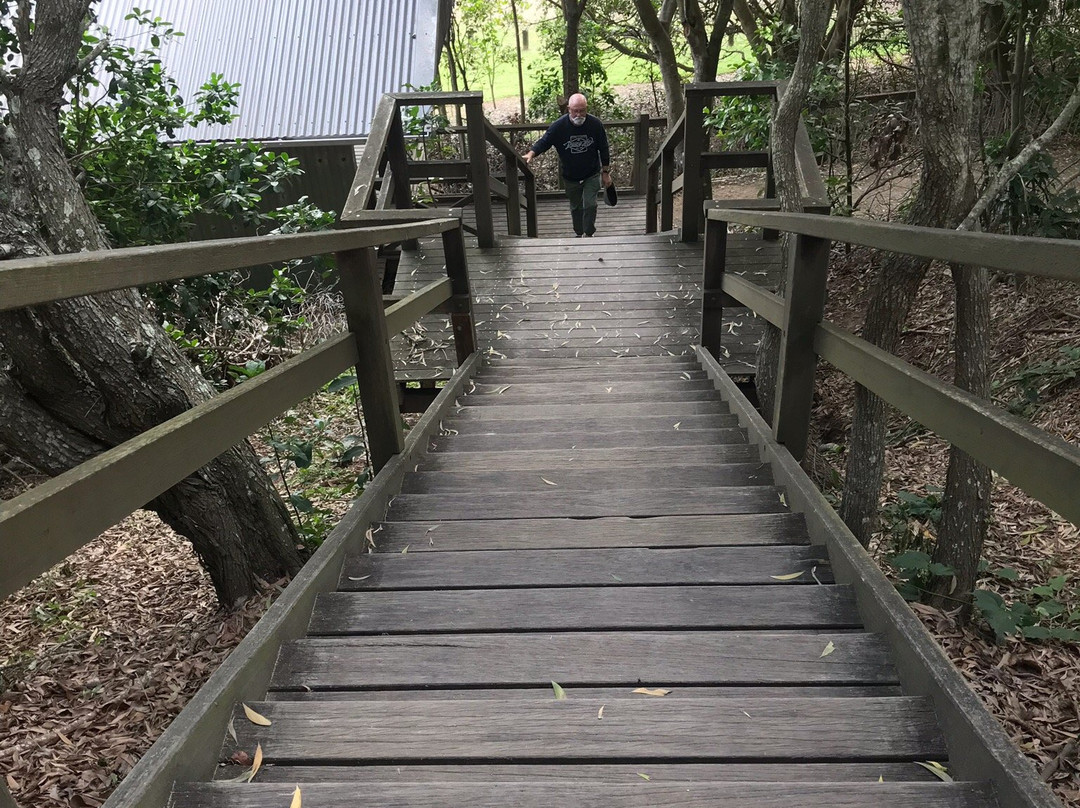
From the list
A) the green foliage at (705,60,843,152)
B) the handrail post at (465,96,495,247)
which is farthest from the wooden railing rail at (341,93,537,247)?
the green foliage at (705,60,843,152)

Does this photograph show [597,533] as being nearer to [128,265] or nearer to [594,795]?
[594,795]

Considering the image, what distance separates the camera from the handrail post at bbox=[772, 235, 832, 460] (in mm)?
2512

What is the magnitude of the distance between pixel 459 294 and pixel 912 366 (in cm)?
302

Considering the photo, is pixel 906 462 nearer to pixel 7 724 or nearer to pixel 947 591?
pixel 947 591

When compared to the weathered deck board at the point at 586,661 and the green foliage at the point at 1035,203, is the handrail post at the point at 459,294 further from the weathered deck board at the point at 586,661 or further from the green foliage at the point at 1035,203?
the green foliage at the point at 1035,203

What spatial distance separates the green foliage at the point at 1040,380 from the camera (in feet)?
15.4

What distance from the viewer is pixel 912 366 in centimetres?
202

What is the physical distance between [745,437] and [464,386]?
1.74 meters

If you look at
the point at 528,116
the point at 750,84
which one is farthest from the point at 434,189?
the point at 750,84

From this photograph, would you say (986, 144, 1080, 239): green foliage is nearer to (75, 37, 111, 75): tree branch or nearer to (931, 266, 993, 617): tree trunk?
(931, 266, 993, 617): tree trunk

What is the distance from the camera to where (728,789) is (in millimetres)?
1360

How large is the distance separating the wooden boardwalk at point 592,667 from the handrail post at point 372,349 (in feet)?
0.73

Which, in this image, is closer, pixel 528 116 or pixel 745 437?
pixel 745 437

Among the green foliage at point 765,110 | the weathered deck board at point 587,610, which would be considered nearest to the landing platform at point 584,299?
the green foliage at point 765,110
